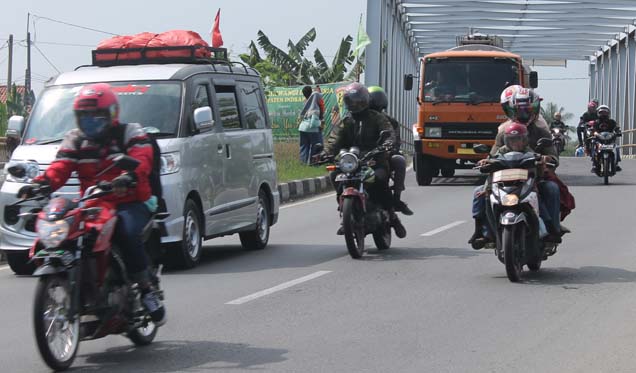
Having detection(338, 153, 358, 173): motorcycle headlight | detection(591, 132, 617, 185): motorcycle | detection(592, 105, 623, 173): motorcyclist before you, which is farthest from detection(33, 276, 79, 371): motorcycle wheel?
detection(592, 105, 623, 173): motorcyclist

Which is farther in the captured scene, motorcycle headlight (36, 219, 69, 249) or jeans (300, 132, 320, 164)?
jeans (300, 132, 320, 164)

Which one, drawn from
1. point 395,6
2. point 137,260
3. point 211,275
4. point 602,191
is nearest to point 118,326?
point 137,260

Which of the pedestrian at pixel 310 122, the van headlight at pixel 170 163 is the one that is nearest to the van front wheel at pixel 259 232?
the van headlight at pixel 170 163

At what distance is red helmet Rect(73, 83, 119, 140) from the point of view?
6512mm

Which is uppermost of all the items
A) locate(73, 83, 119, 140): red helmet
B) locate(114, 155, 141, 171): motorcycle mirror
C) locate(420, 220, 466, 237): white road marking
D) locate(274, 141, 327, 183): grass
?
locate(73, 83, 119, 140): red helmet

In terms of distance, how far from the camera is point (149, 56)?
39.8ft

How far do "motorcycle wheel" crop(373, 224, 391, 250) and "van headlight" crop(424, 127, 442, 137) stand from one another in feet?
35.9

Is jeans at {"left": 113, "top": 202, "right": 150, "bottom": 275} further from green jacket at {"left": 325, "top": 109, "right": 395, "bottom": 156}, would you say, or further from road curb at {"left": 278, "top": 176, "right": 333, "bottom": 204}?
road curb at {"left": 278, "top": 176, "right": 333, "bottom": 204}

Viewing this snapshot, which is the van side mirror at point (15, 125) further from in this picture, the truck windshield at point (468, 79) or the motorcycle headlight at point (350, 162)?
the truck windshield at point (468, 79)

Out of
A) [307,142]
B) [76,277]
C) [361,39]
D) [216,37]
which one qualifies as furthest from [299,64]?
[76,277]

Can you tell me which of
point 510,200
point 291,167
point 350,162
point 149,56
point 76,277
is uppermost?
point 149,56

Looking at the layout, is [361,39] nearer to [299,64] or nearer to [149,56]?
[299,64]

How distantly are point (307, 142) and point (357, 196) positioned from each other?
560 inches

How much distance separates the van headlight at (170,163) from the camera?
1060 cm
